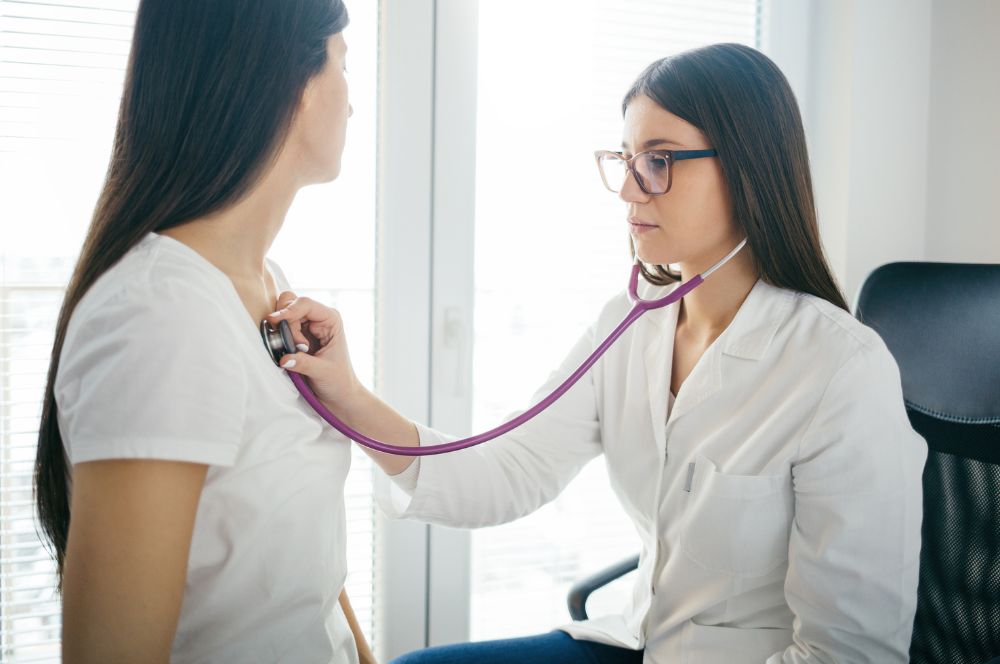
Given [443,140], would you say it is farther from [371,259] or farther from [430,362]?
[430,362]

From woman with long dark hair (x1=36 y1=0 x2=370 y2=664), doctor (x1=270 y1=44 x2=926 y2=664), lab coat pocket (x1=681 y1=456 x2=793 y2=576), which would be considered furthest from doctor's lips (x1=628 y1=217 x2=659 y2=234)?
woman with long dark hair (x1=36 y1=0 x2=370 y2=664)

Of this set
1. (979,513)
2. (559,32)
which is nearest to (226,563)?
(979,513)

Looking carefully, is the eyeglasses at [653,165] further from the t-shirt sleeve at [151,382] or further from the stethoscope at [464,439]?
the t-shirt sleeve at [151,382]

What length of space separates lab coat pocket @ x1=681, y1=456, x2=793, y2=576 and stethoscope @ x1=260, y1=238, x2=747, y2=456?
25cm

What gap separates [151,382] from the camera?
0.70 m

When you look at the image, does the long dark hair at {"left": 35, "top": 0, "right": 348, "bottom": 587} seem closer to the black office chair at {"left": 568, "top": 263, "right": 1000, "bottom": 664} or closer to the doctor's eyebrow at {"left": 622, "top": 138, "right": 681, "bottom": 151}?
the doctor's eyebrow at {"left": 622, "top": 138, "right": 681, "bottom": 151}

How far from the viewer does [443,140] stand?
1.51m

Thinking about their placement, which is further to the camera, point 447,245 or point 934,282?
point 447,245

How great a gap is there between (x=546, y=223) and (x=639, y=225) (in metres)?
0.45

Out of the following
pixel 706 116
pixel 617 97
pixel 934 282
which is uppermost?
pixel 617 97

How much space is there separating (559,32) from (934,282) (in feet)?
2.97

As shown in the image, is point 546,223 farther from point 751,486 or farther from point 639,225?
point 751,486

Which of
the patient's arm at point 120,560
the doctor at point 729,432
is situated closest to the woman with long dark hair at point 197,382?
the patient's arm at point 120,560

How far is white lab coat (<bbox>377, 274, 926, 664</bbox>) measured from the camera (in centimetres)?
99
